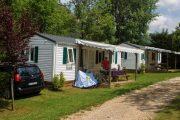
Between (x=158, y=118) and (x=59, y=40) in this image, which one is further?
(x=59, y=40)

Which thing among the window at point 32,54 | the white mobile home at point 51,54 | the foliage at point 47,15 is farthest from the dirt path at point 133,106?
the foliage at point 47,15

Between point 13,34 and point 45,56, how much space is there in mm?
9209

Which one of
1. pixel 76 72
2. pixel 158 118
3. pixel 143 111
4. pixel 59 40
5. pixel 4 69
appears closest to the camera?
pixel 158 118

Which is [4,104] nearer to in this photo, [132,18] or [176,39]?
[176,39]

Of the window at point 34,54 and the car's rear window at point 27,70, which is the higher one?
the window at point 34,54

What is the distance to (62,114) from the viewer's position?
15.0 meters

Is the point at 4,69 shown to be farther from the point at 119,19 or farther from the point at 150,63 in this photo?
the point at 119,19

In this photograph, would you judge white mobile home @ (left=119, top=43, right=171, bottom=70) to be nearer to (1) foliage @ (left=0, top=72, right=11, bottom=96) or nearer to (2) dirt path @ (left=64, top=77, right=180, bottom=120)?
(2) dirt path @ (left=64, top=77, right=180, bottom=120)

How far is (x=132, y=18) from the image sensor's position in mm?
57688

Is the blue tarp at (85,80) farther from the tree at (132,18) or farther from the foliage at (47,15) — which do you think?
the tree at (132,18)

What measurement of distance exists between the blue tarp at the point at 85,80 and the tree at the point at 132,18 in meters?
31.5

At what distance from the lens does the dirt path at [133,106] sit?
14570mm

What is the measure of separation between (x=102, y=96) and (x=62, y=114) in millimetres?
5582

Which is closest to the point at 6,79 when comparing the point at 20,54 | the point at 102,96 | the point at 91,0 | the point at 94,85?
the point at 20,54
